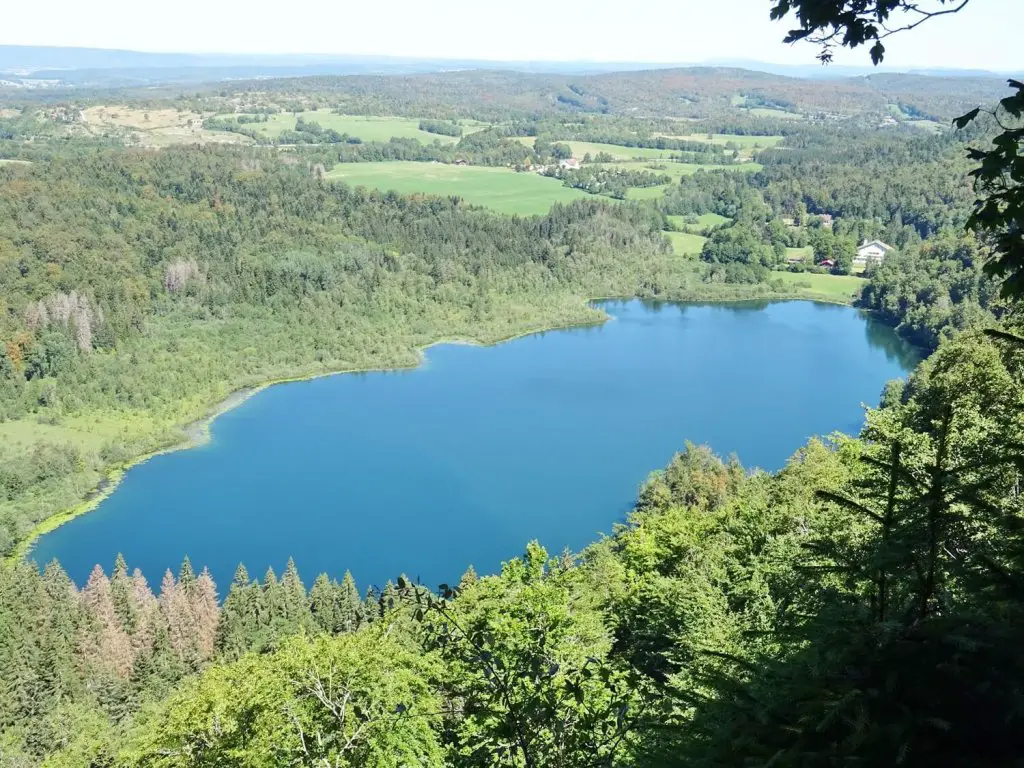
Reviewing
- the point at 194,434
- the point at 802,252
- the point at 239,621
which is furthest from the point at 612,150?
the point at 239,621

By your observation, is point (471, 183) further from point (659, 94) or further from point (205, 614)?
point (659, 94)

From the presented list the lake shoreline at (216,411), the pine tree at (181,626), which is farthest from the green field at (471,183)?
the pine tree at (181,626)

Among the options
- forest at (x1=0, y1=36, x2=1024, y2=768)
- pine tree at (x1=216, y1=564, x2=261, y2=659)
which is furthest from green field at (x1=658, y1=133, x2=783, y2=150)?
pine tree at (x1=216, y1=564, x2=261, y2=659)

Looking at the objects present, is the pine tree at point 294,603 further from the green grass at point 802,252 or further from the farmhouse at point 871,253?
the green grass at point 802,252

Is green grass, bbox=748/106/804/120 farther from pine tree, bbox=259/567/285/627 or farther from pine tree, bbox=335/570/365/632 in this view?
pine tree, bbox=259/567/285/627

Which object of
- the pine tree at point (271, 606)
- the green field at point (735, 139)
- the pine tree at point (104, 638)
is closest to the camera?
the pine tree at point (104, 638)

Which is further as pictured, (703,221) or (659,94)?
(659,94)
